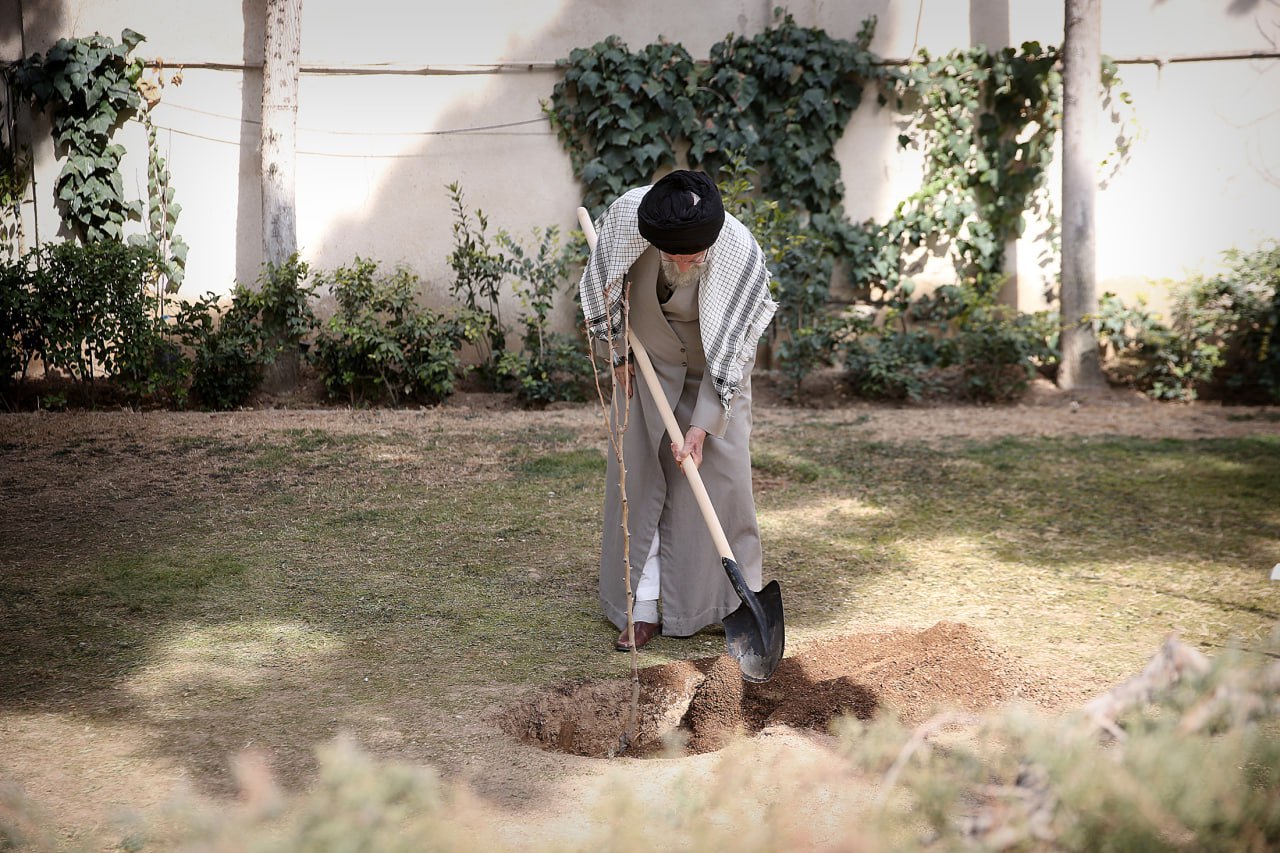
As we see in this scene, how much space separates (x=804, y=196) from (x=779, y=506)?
444 centimetres

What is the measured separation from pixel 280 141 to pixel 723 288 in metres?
6.07

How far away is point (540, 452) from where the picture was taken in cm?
664

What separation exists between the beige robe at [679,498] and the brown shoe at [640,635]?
1.7 inches

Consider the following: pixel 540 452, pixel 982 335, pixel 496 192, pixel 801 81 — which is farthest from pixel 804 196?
pixel 540 452

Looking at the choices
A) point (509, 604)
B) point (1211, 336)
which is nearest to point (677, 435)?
point (509, 604)

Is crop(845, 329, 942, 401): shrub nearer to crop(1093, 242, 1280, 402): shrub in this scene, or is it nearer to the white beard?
crop(1093, 242, 1280, 402): shrub

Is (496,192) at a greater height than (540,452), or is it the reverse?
(496,192)

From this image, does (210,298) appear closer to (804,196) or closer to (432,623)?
(804,196)

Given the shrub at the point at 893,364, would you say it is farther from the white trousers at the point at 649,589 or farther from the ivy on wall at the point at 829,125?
the white trousers at the point at 649,589

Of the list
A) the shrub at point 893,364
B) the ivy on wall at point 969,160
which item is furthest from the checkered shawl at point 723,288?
the ivy on wall at point 969,160

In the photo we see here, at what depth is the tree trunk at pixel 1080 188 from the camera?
8.41m

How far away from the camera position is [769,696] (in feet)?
10.7

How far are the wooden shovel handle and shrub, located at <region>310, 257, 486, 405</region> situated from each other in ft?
15.3

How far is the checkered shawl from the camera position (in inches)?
137
